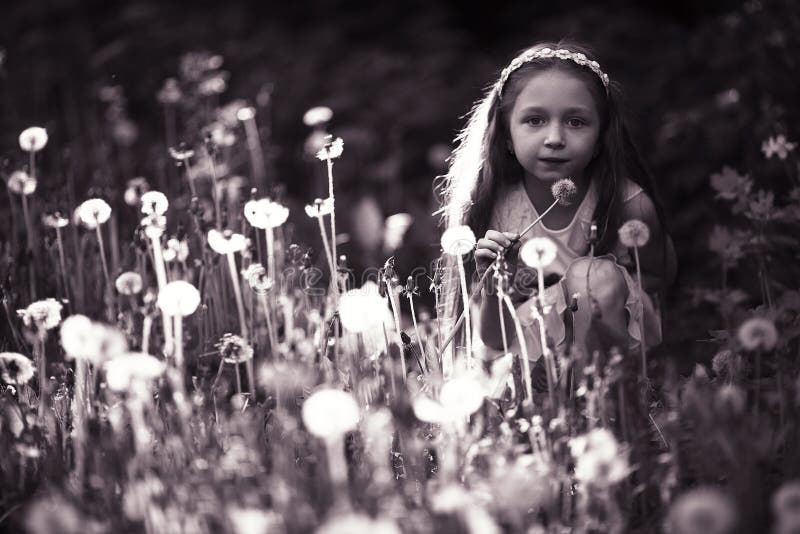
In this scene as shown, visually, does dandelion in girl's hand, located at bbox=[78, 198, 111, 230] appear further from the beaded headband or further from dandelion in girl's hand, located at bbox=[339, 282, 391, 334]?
the beaded headband

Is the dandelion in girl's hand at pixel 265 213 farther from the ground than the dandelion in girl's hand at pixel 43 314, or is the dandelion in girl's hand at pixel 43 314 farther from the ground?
the dandelion in girl's hand at pixel 265 213

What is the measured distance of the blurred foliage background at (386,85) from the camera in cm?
360

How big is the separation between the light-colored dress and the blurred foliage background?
1.69 ft

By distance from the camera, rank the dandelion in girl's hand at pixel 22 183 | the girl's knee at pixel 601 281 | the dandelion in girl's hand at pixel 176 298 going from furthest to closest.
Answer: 1. the dandelion in girl's hand at pixel 22 183
2. the girl's knee at pixel 601 281
3. the dandelion in girl's hand at pixel 176 298

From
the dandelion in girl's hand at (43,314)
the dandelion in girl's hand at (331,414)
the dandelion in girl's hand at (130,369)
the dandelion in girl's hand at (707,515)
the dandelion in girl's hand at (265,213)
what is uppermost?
the dandelion in girl's hand at (265,213)

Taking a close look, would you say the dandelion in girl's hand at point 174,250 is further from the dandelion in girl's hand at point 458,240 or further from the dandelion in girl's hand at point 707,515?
the dandelion in girl's hand at point 707,515

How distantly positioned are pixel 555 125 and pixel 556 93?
0.31 ft

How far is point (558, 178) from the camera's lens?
8.09 feet

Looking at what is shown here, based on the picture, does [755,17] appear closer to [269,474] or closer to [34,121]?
[269,474]

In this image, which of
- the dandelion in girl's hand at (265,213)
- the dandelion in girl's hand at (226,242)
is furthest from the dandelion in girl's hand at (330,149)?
the dandelion in girl's hand at (226,242)

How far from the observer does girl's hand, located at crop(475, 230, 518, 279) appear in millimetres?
2135

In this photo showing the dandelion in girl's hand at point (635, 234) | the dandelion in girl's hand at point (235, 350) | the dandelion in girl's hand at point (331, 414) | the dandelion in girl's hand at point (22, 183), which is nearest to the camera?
the dandelion in girl's hand at point (331, 414)

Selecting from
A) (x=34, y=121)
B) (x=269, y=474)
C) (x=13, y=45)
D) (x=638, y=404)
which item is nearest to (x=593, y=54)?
(x=638, y=404)

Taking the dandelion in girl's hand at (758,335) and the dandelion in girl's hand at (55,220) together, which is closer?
the dandelion in girl's hand at (758,335)
